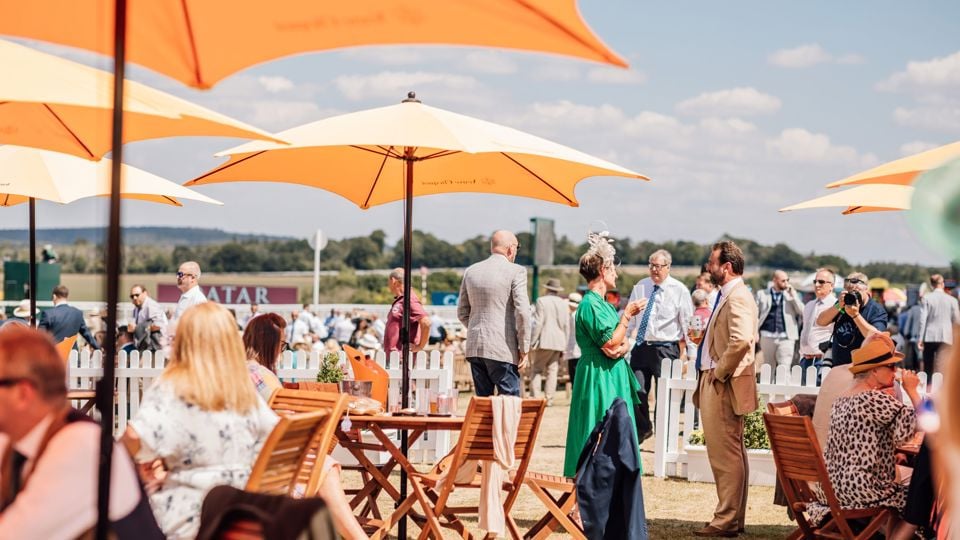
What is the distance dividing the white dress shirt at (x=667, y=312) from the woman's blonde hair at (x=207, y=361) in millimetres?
7618

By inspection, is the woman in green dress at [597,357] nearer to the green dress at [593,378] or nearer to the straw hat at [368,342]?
the green dress at [593,378]

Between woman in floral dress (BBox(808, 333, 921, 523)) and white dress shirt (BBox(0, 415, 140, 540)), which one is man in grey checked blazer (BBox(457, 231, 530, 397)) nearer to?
woman in floral dress (BBox(808, 333, 921, 523))

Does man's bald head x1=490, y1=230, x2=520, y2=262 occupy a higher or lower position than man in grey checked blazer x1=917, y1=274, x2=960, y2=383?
higher

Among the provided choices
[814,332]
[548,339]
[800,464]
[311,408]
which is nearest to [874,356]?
[800,464]

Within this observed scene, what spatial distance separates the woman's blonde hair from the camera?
4.44 metres

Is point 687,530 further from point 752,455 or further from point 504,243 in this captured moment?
point 504,243

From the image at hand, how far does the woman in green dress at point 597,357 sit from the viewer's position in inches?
308

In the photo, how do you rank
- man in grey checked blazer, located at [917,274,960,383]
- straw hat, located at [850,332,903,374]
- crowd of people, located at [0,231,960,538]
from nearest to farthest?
crowd of people, located at [0,231,960,538], straw hat, located at [850,332,903,374], man in grey checked blazer, located at [917,274,960,383]

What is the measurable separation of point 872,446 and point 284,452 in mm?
3030

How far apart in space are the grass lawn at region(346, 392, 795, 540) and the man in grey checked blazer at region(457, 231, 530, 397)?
993 millimetres

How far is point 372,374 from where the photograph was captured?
8.02m

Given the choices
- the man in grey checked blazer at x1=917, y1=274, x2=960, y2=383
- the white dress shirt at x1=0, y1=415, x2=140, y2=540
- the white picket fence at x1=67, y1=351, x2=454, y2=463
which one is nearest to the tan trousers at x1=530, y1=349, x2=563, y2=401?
the white picket fence at x1=67, y1=351, x2=454, y2=463

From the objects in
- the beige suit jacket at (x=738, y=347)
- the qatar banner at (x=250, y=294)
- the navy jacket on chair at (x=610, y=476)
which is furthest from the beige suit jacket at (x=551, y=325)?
the qatar banner at (x=250, y=294)

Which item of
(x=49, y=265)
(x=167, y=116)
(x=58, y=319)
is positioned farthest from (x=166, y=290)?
(x=167, y=116)
